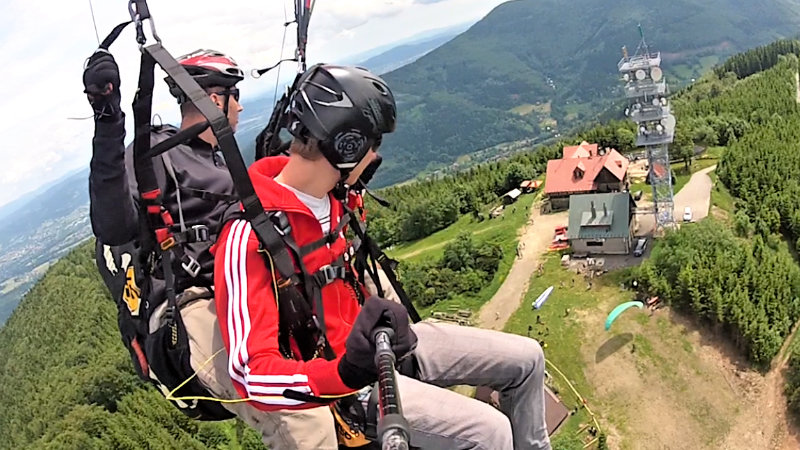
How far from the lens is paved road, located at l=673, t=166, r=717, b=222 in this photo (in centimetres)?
3442

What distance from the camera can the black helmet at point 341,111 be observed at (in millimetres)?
3758

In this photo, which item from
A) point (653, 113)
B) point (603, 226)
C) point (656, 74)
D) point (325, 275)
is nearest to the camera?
point (325, 275)

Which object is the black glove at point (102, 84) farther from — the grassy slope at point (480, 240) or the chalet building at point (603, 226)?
the chalet building at point (603, 226)

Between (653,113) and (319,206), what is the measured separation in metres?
30.2

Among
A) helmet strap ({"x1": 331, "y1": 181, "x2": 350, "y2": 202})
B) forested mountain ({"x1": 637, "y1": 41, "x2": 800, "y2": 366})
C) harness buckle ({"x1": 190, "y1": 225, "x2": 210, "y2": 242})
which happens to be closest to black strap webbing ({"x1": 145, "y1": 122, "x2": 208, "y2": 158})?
harness buckle ({"x1": 190, "y1": 225, "x2": 210, "y2": 242})

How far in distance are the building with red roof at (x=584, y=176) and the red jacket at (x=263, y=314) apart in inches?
1470

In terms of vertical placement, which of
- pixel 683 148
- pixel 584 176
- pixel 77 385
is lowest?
pixel 77 385

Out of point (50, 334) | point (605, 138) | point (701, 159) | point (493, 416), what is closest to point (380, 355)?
point (493, 416)

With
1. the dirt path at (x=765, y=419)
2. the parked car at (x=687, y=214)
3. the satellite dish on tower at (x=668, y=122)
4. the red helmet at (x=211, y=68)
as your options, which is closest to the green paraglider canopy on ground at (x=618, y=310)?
the dirt path at (x=765, y=419)

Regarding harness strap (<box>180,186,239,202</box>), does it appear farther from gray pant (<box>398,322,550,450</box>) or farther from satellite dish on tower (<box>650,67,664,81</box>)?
satellite dish on tower (<box>650,67,664,81</box>)

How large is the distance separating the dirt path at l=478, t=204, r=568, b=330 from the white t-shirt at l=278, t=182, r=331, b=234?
2734cm

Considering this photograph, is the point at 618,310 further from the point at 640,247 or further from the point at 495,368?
the point at 495,368

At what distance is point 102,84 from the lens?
3.65 metres

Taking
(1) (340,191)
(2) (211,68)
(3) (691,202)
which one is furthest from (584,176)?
(1) (340,191)
